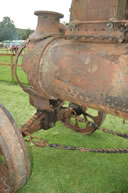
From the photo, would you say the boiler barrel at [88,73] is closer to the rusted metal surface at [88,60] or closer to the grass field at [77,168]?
the rusted metal surface at [88,60]

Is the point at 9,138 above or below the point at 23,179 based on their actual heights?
above

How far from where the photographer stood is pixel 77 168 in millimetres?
2469

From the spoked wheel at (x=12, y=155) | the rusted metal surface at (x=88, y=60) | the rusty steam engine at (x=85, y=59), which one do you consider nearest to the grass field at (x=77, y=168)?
the spoked wheel at (x=12, y=155)

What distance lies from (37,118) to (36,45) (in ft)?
2.83

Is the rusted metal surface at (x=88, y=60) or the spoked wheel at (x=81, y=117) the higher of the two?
the rusted metal surface at (x=88, y=60)

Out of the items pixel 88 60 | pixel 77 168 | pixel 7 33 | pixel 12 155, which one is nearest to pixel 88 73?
pixel 88 60

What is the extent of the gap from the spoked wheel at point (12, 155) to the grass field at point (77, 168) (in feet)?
1.70

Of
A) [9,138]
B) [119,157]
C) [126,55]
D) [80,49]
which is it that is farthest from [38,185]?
[126,55]

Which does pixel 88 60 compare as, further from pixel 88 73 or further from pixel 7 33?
pixel 7 33

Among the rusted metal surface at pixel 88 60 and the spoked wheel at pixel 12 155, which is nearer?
the rusted metal surface at pixel 88 60

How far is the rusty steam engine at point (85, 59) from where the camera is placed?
4.38 ft

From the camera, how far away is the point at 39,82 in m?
1.83

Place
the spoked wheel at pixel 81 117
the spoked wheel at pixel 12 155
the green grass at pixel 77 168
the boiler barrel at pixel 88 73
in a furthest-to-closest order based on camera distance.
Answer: the spoked wheel at pixel 81 117, the green grass at pixel 77 168, the spoked wheel at pixel 12 155, the boiler barrel at pixel 88 73

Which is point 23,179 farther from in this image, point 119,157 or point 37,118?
point 119,157
